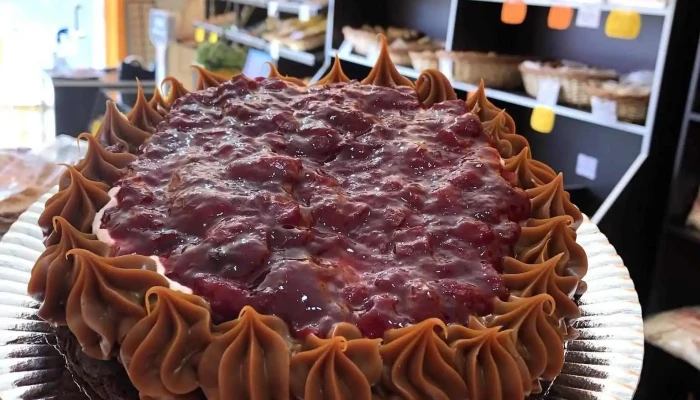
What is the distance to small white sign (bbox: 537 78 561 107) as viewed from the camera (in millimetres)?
2775

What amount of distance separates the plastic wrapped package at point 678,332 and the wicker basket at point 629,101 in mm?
744

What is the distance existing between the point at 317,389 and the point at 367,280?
9.0 inches

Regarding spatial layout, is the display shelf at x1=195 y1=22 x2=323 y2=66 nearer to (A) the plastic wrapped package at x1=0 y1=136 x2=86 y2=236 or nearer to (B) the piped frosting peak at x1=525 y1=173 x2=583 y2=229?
(A) the plastic wrapped package at x1=0 y1=136 x2=86 y2=236

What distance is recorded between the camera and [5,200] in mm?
1609

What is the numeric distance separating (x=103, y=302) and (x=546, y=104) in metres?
2.26

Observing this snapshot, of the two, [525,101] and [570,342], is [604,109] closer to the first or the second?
[525,101]

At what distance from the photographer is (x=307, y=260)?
1014 mm

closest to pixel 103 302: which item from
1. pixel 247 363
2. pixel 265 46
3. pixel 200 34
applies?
pixel 247 363

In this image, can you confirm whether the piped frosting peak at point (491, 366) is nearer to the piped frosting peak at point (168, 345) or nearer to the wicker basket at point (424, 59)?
the piped frosting peak at point (168, 345)

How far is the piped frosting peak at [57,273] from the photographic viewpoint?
0.99 meters

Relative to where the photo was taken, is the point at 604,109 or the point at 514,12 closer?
the point at 604,109

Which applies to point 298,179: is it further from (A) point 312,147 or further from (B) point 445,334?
(B) point 445,334

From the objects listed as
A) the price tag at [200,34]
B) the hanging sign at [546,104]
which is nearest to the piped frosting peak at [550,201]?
the hanging sign at [546,104]

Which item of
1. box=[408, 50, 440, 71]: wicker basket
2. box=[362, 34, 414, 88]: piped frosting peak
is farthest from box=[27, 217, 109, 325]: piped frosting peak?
box=[408, 50, 440, 71]: wicker basket
